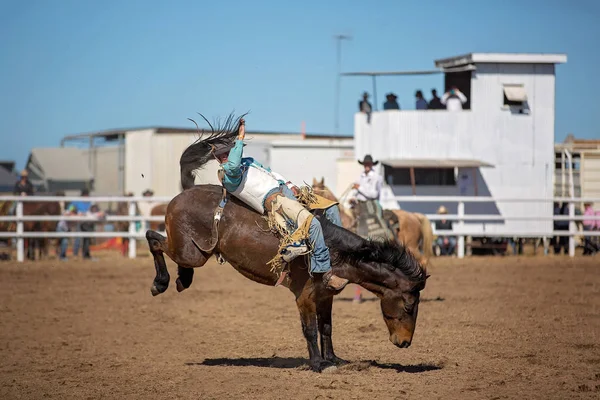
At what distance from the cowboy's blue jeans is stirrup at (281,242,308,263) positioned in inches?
3.4

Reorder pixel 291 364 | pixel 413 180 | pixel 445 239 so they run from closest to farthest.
A: 1. pixel 291 364
2. pixel 445 239
3. pixel 413 180

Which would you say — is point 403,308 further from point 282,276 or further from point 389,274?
point 282,276

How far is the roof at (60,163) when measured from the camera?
35219 mm

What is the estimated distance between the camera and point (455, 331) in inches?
366

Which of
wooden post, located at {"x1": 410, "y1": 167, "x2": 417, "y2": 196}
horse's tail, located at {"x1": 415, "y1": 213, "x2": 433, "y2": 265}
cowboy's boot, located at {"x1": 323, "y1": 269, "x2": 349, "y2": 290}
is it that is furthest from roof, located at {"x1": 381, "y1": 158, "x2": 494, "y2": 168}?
cowboy's boot, located at {"x1": 323, "y1": 269, "x2": 349, "y2": 290}

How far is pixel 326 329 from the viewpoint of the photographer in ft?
24.1

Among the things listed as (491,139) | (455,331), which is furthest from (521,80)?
(455,331)

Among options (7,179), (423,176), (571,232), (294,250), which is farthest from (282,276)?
(7,179)

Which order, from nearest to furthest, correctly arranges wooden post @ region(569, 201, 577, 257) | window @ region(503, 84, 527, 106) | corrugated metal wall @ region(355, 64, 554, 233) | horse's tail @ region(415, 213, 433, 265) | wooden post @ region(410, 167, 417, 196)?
horse's tail @ region(415, 213, 433, 265) → wooden post @ region(569, 201, 577, 257) → wooden post @ region(410, 167, 417, 196) → window @ region(503, 84, 527, 106) → corrugated metal wall @ region(355, 64, 554, 233)

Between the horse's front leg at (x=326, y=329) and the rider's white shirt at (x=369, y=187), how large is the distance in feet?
16.5

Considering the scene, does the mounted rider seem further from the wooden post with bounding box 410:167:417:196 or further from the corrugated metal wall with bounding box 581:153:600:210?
the corrugated metal wall with bounding box 581:153:600:210

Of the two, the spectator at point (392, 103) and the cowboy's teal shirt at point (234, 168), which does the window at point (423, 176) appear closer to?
the spectator at point (392, 103)

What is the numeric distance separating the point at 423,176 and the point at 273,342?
16.5m

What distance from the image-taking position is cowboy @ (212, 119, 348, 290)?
696 centimetres
